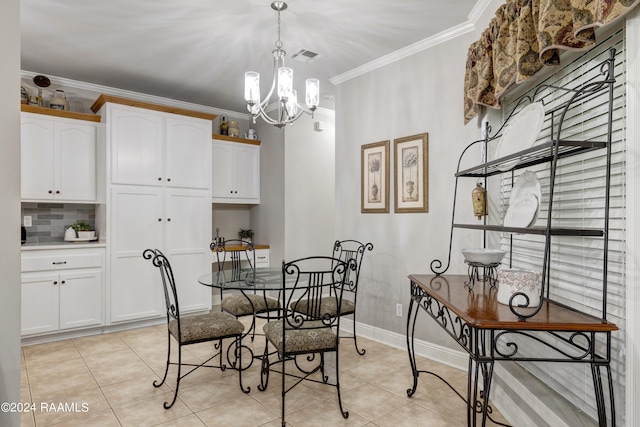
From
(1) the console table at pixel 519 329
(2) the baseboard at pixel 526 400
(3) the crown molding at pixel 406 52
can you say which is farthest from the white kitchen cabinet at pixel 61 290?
(2) the baseboard at pixel 526 400

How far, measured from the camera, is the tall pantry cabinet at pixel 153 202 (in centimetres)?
396

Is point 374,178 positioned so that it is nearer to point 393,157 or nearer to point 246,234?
point 393,157

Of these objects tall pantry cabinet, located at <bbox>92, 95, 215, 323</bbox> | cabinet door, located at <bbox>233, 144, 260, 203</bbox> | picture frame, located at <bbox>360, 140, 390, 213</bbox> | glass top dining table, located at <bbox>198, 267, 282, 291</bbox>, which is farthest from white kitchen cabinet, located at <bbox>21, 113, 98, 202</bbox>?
picture frame, located at <bbox>360, 140, 390, 213</bbox>

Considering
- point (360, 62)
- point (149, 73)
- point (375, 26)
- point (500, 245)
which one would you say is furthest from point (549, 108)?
point (149, 73)

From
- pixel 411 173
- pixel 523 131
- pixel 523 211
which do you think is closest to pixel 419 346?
pixel 411 173

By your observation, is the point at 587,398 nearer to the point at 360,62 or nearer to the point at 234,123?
the point at 360,62

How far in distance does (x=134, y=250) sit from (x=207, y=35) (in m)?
2.33

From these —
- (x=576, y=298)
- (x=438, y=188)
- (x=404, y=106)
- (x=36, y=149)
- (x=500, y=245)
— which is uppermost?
(x=404, y=106)

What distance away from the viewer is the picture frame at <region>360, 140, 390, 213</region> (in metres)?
3.66

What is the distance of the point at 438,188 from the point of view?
10.6 ft

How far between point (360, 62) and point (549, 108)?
2.12 metres

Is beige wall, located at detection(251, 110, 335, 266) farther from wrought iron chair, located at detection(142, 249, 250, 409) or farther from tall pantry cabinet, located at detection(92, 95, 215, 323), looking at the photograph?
wrought iron chair, located at detection(142, 249, 250, 409)

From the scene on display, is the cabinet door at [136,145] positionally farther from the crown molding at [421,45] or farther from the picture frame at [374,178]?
the picture frame at [374,178]

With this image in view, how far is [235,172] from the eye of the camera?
5.14 m
